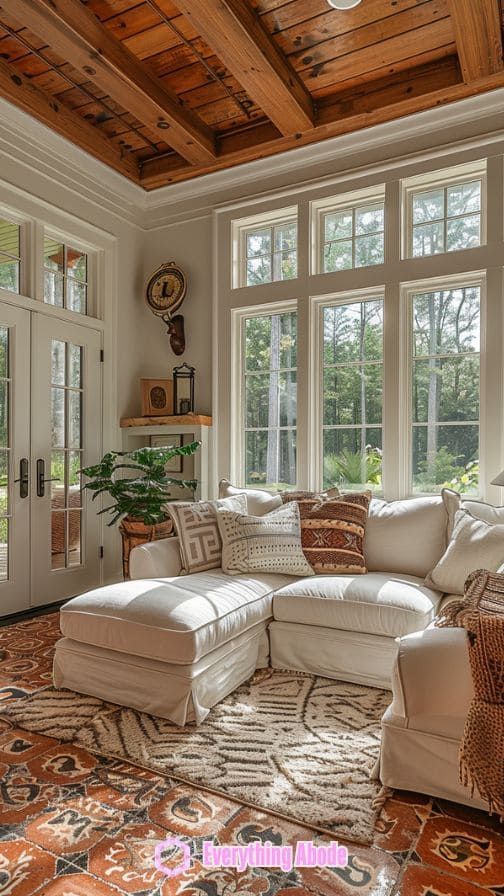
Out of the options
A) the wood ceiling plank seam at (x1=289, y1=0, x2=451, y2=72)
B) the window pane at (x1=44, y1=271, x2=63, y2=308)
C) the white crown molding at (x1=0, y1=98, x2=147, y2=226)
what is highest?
the wood ceiling plank seam at (x1=289, y1=0, x2=451, y2=72)

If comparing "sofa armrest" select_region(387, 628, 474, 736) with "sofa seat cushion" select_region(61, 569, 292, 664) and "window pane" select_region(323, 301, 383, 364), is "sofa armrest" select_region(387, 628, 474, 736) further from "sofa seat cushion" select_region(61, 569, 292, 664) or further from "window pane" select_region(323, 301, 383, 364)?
"window pane" select_region(323, 301, 383, 364)

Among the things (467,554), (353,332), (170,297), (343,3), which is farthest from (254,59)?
(467,554)

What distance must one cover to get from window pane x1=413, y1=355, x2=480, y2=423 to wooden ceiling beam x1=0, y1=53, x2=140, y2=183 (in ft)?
9.06

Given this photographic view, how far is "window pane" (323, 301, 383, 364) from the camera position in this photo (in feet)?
13.1

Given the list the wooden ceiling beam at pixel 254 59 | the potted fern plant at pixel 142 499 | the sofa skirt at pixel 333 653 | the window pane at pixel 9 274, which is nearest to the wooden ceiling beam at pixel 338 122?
the wooden ceiling beam at pixel 254 59

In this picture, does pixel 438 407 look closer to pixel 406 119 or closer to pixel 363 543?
pixel 363 543

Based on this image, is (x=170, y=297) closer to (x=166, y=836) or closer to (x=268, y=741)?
(x=268, y=741)

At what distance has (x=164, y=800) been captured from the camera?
1790 mm

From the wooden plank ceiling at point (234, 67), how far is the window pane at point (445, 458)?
2091 millimetres

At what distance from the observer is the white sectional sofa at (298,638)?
175 centimetres

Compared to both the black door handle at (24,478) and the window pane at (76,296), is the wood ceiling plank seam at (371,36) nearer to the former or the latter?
the window pane at (76,296)

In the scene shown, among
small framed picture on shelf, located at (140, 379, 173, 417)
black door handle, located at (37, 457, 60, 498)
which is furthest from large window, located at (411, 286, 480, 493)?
black door handle, located at (37, 457, 60, 498)

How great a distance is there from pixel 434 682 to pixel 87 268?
401cm

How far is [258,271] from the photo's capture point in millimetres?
4449
